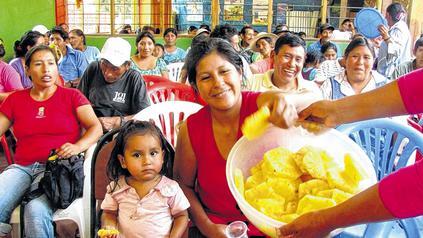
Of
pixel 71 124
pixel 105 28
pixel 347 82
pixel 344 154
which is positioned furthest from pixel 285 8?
pixel 344 154

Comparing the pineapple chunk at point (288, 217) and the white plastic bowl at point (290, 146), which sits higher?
the white plastic bowl at point (290, 146)

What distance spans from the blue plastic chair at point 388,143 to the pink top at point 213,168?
0.55 metres

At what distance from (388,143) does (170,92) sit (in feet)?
6.11

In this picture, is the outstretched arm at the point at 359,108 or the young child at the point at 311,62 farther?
the young child at the point at 311,62

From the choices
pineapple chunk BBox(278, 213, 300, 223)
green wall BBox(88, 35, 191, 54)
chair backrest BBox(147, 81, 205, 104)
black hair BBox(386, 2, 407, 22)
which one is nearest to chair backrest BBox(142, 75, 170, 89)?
chair backrest BBox(147, 81, 205, 104)

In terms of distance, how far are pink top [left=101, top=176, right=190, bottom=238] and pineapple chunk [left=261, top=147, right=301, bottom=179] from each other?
57 centimetres

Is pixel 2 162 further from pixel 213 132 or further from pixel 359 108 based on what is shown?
pixel 359 108

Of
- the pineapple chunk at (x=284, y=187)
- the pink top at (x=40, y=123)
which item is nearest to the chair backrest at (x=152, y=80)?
the pink top at (x=40, y=123)

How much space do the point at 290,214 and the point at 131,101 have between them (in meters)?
2.22

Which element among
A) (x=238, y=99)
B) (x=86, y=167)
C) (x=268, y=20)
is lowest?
(x=86, y=167)

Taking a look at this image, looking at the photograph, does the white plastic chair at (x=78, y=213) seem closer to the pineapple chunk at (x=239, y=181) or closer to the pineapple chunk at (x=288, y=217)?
the pineapple chunk at (x=239, y=181)

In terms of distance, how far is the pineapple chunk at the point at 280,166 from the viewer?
1546 millimetres

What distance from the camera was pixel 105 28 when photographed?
903 cm

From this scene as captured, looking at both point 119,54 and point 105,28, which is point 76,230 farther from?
point 105,28
